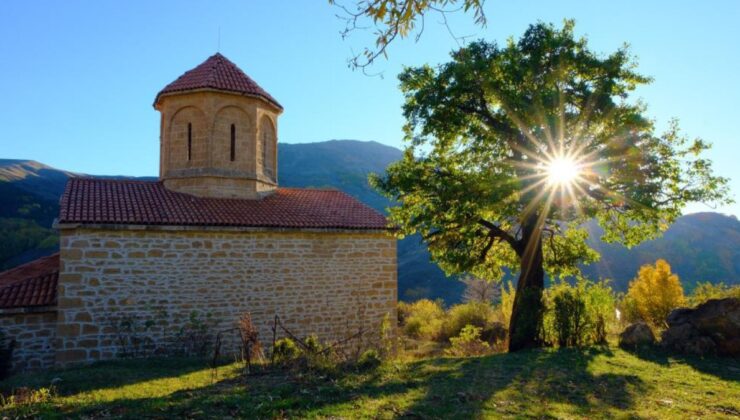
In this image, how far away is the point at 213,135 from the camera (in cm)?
1531

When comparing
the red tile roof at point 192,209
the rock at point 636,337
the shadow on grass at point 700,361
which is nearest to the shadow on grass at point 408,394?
the shadow on grass at point 700,361

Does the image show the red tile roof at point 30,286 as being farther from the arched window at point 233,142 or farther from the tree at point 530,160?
the tree at point 530,160

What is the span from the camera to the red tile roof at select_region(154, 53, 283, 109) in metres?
15.3

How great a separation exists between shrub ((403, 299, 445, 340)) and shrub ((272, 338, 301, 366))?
10.1 meters

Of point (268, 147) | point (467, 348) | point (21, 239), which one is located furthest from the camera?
point (21, 239)

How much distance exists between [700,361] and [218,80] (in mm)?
14947

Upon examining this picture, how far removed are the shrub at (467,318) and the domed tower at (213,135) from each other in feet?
30.1

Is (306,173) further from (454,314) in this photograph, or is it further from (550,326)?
(550,326)

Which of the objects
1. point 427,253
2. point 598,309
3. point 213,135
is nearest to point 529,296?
point 598,309

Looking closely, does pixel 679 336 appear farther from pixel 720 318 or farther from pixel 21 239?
pixel 21 239

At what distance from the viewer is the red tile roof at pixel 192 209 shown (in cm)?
1209

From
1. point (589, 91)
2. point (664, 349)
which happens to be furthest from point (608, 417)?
point (589, 91)

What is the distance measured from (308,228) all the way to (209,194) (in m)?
3.72

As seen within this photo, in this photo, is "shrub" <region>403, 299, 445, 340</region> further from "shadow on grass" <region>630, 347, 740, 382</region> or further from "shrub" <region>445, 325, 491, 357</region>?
"shadow on grass" <region>630, 347, 740, 382</region>
